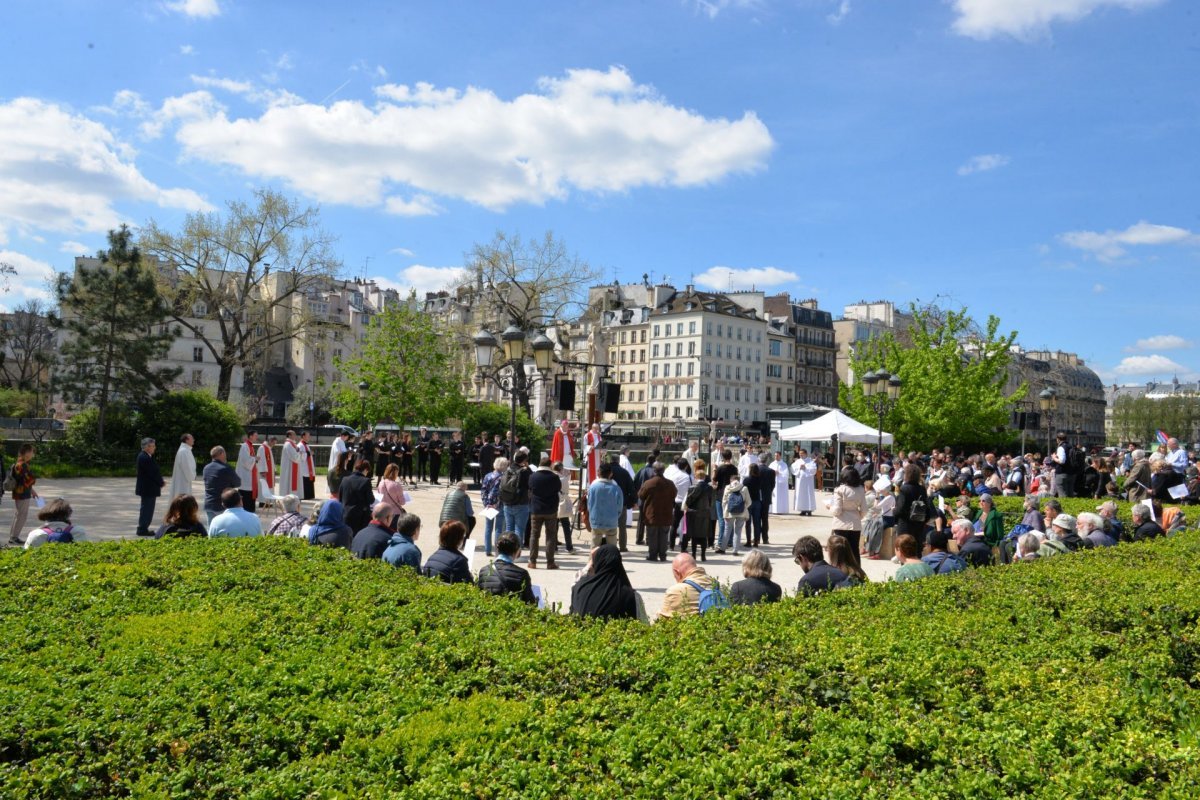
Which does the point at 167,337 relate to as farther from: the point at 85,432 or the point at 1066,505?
the point at 1066,505

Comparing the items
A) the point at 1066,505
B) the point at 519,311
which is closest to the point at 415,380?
the point at 519,311

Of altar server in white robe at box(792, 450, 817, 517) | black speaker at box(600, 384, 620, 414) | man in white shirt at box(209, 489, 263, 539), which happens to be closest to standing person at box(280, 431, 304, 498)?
black speaker at box(600, 384, 620, 414)

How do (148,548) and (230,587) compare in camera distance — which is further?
(148,548)

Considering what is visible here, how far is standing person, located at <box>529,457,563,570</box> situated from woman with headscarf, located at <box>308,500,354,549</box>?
12.5ft

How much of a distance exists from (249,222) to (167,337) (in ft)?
39.1

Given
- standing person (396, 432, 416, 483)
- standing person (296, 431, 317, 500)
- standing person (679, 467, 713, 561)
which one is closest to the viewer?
standing person (679, 467, 713, 561)

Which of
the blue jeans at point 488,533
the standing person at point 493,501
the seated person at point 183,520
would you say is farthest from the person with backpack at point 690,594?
the blue jeans at point 488,533

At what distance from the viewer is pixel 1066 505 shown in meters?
17.8

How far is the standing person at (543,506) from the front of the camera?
44.6ft

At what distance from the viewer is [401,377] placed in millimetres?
43438

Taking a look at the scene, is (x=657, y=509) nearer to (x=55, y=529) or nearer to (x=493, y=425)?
(x=55, y=529)

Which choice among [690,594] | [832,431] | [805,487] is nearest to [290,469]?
[805,487]

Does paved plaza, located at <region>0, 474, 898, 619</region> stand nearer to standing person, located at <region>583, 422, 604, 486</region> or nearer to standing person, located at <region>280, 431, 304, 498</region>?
standing person, located at <region>280, 431, 304, 498</region>

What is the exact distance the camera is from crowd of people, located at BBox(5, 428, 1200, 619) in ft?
25.1
